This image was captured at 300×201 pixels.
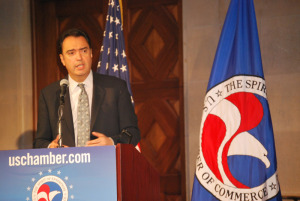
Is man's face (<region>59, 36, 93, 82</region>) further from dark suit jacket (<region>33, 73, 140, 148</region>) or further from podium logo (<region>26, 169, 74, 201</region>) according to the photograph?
podium logo (<region>26, 169, 74, 201</region>)

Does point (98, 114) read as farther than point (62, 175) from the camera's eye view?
Yes

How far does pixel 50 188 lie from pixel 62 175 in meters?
0.08

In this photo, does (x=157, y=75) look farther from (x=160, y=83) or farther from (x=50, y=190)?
(x=50, y=190)

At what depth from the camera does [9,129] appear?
555 cm

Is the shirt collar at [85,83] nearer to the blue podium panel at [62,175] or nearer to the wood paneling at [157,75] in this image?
the blue podium panel at [62,175]

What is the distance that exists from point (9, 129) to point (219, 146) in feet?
9.69

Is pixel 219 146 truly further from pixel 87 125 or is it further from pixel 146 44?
pixel 146 44

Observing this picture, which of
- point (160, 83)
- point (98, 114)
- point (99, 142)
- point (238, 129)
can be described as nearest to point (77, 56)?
point (98, 114)

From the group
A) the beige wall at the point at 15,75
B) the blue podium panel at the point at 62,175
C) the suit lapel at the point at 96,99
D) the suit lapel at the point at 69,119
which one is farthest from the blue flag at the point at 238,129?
the beige wall at the point at 15,75

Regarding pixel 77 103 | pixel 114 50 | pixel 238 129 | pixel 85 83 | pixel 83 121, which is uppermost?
pixel 114 50

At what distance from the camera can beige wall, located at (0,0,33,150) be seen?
554 centimetres

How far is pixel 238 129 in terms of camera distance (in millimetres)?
3961

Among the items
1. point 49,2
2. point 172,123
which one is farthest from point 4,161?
point 49,2

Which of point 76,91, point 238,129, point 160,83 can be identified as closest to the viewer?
point 76,91
